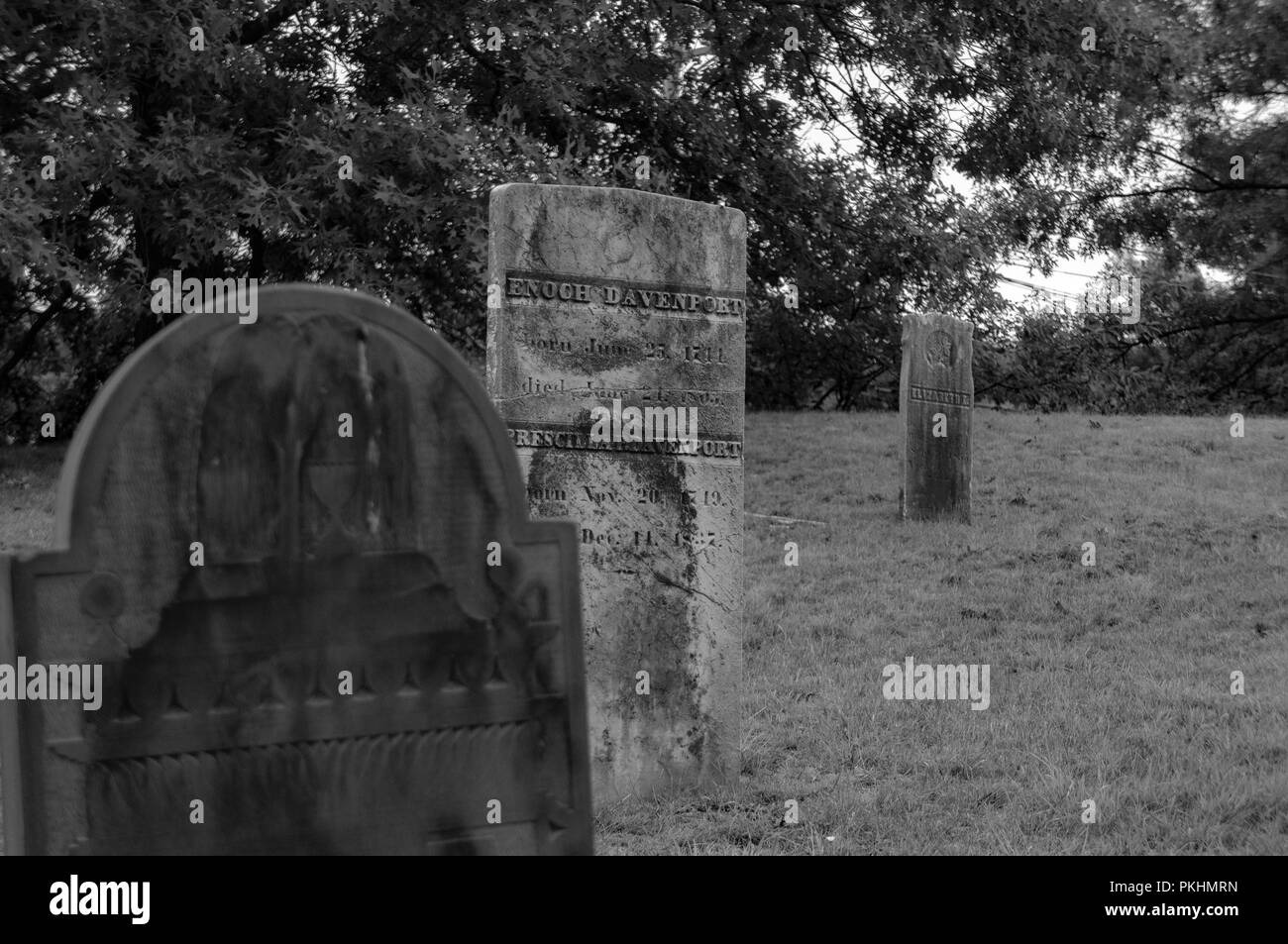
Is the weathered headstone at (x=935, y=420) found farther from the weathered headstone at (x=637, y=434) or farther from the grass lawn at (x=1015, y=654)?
the weathered headstone at (x=637, y=434)

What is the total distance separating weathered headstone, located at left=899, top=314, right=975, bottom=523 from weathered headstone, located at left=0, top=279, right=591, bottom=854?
29.9 feet

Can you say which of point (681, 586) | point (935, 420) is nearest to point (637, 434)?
point (681, 586)

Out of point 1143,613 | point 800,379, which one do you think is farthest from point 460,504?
point 800,379

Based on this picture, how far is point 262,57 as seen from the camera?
1392 cm

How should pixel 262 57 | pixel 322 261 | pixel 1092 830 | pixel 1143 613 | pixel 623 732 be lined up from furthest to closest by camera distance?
1. pixel 262 57
2. pixel 322 261
3. pixel 1143 613
4. pixel 623 732
5. pixel 1092 830

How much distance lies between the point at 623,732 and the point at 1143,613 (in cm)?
472

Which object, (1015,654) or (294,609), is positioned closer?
(294,609)

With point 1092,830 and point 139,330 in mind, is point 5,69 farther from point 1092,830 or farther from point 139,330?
point 1092,830

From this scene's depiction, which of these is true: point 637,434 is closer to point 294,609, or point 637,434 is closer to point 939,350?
point 294,609

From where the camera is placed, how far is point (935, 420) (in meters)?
11.8

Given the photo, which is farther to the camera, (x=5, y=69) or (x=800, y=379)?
(x=800, y=379)

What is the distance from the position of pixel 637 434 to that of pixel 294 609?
3.06m

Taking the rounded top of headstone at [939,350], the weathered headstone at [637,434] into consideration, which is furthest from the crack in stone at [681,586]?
the rounded top of headstone at [939,350]

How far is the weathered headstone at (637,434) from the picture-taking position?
554 cm
